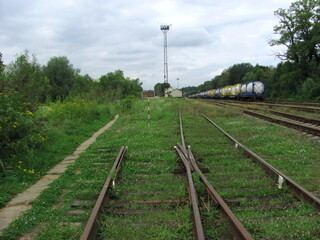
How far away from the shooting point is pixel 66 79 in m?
52.1

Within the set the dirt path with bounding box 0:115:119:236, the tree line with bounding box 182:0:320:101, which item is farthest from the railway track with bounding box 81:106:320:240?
the tree line with bounding box 182:0:320:101

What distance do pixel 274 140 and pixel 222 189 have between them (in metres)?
5.24

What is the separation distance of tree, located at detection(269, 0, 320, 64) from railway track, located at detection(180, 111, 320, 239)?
1700 inches

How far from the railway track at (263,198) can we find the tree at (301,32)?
4318 centimetres

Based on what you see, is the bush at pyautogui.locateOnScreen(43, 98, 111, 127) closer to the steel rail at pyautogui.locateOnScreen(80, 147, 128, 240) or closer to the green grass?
the green grass

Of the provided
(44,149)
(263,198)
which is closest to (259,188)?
(263,198)

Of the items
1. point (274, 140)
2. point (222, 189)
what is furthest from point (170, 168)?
point (274, 140)

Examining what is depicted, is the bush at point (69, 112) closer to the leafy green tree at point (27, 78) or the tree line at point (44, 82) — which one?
the tree line at point (44, 82)

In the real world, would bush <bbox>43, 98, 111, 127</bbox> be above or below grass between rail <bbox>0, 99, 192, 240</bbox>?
above

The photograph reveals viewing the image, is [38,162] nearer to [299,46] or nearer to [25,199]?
[25,199]

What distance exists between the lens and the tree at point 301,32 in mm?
43219

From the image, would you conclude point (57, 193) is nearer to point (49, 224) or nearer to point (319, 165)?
point (49, 224)

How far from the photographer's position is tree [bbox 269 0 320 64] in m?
43.2

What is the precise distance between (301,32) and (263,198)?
162ft
